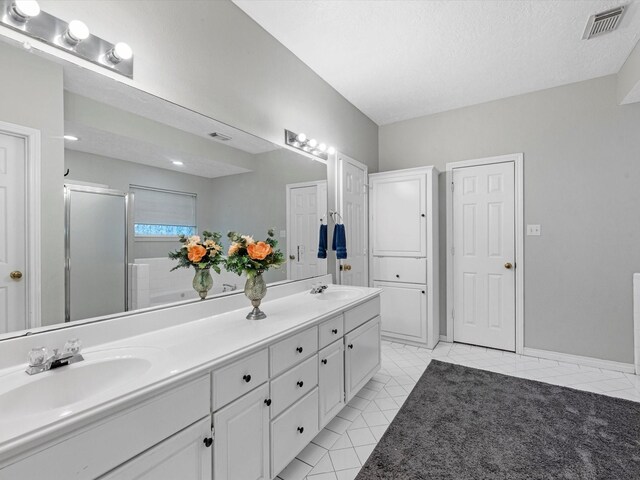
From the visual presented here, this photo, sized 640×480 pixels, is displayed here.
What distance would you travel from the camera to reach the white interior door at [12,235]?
1053mm

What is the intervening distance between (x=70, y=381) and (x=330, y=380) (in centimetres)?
126

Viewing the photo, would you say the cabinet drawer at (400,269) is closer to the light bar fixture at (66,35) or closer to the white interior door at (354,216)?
the white interior door at (354,216)

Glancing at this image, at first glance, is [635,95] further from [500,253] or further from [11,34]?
[11,34]

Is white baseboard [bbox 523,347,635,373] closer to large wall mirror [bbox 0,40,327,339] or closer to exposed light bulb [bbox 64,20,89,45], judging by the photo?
large wall mirror [bbox 0,40,327,339]

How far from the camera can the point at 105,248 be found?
1.35 meters

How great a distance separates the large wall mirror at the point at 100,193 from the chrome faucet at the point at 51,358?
0.16m

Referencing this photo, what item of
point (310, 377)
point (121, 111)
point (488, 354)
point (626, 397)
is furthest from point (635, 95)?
point (121, 111)

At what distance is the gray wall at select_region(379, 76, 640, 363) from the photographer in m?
2.71

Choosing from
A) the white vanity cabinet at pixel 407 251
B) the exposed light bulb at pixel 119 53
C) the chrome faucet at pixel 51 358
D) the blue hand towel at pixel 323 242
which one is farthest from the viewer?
the white vanity cabinet at pixel 407 251

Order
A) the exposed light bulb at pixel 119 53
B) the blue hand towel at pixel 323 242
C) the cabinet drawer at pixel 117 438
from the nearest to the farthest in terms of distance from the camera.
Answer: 1. the cabinet drawer at pixel 117 438
2. the exposed light bulb at pixel 119 53
3. the blue hand towel at pixel 323 242

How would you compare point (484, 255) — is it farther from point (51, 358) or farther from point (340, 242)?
point (51, 358)

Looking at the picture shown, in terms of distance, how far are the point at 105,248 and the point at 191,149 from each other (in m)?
0.67

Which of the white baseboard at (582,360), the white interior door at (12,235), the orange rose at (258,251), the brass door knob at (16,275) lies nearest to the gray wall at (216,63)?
the white interior door at (12,235)

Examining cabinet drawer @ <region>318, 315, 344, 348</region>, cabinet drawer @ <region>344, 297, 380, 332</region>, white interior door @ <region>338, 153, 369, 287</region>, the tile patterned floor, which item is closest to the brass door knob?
cabinet drawer @ <region>318, 315, 344, 348</region>
